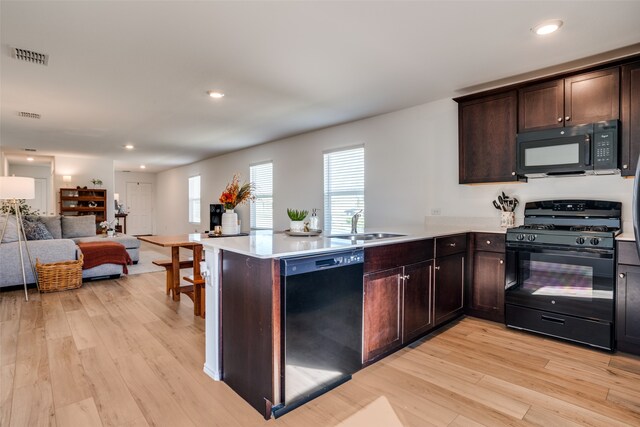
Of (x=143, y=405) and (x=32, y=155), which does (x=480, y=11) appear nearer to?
(x=143, y=405)

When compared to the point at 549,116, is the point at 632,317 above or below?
below

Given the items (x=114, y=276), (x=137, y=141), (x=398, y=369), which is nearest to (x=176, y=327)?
(x=398, y=369)

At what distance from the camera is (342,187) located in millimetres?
5230

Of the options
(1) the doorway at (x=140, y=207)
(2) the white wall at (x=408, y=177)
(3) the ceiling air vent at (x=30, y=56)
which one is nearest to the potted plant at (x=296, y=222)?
(2) the white wall at (x=408, y=177)

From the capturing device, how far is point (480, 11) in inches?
86.7

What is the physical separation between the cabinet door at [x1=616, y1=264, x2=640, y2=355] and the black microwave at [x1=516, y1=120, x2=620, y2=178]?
0.88 meters

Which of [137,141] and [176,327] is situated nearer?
[176,327]

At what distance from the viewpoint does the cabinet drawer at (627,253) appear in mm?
2596

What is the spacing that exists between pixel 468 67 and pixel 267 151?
4334 mm

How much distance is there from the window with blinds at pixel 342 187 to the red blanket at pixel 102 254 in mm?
3409

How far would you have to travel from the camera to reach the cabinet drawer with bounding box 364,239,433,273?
7.89 ft

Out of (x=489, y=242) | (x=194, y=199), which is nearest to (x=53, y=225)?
(x=194, y=199)

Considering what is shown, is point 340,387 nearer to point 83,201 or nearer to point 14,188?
point 14,188

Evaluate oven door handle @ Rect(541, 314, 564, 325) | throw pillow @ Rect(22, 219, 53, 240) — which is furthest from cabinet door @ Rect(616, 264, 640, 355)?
throw pillow @ Rect(22, 219, 53, 240)
